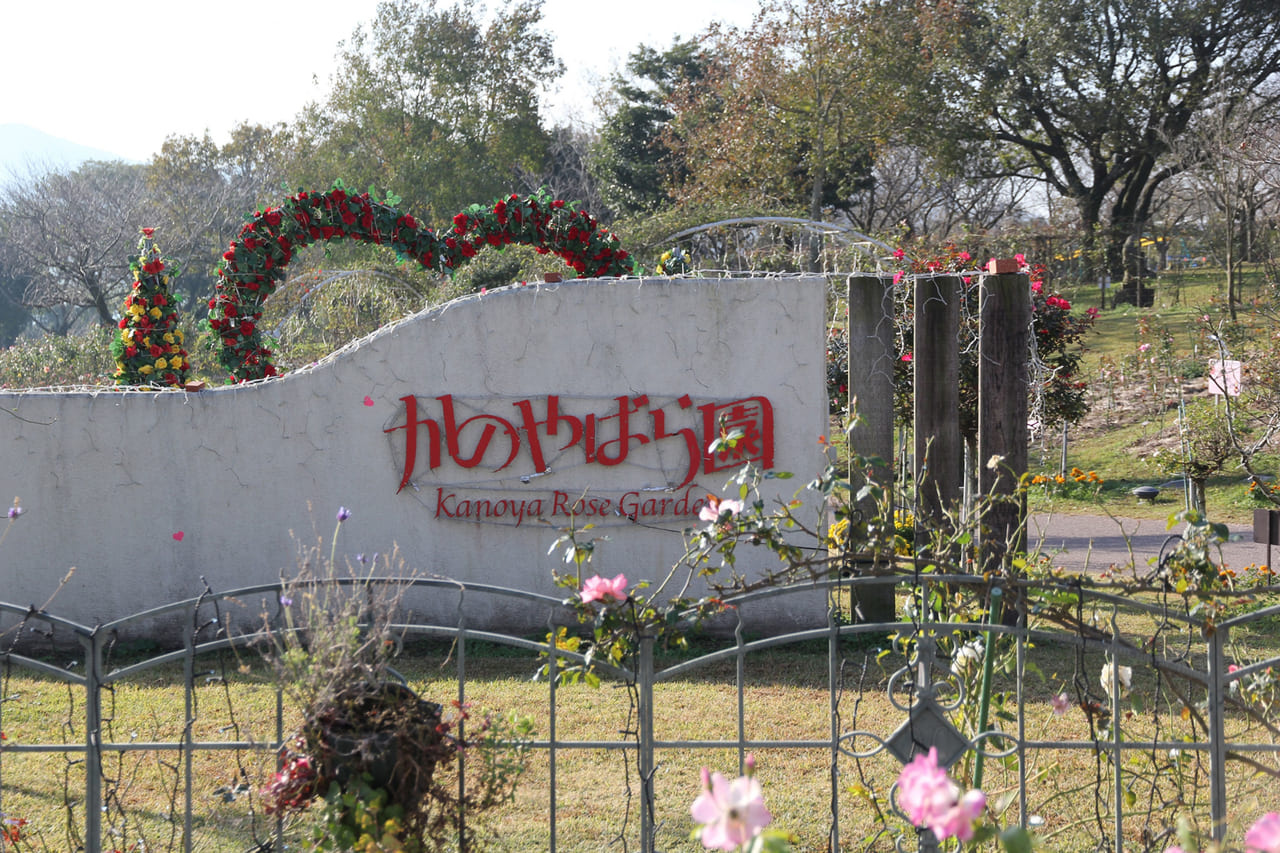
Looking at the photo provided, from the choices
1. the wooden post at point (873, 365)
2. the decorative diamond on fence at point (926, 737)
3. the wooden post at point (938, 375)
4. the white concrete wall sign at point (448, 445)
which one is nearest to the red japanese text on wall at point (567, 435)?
the white concrete wall sign at point (448, 445)

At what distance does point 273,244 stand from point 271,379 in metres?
1.69

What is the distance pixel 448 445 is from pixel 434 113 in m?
21.4

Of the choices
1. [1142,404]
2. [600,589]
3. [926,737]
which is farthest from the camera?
[1142,404]

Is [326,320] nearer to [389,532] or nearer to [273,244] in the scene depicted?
[273,244]

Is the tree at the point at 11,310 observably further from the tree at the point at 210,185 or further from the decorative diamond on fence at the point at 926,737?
the decorative diamond on fence at the point at 926,737

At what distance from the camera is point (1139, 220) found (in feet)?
78.7

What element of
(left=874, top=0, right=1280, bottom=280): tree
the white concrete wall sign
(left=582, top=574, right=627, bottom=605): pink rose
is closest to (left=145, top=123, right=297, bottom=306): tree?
(left=874, top=0, right=1280, bottom=280): tree

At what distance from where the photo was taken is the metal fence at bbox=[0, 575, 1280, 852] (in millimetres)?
3330

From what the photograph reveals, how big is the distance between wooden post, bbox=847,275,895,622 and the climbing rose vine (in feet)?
15.5

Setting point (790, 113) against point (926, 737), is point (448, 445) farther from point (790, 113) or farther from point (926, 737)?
point (790, 113)

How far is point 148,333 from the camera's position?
7.74 metres

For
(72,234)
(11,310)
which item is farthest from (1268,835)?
(11,310)

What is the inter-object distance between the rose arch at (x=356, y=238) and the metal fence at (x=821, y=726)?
84.6 inches

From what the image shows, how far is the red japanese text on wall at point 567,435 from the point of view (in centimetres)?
677
